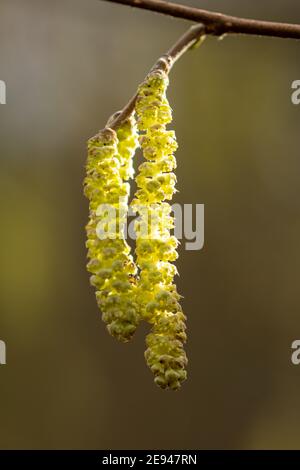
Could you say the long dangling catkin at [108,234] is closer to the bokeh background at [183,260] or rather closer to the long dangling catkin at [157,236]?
the long dangling catkin at [157,236]

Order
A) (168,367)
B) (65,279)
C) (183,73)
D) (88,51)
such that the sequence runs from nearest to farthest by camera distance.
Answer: (168,367) < (65,279) < (183,73) < (88,51)

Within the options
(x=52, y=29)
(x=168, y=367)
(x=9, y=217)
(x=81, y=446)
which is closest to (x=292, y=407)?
(x=81, y=446)

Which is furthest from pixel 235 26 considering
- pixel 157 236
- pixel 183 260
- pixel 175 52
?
pixel 183 260

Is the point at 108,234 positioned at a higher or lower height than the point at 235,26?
lower

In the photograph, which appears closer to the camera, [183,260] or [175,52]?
[175,52]

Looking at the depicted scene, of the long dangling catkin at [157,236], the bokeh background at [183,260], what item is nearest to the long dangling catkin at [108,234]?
the long dangling catkin at [157,236]

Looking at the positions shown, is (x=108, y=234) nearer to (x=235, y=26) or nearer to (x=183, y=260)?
(x=235, y=26)

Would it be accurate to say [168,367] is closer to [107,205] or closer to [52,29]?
[107,205]
